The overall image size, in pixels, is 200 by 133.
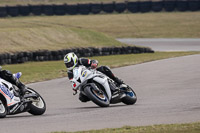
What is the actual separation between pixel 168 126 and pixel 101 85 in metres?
3.56

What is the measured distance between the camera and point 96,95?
10.9m

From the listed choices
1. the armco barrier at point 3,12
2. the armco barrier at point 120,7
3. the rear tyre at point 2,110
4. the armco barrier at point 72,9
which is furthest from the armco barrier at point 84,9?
the rear tyre at point 2,110

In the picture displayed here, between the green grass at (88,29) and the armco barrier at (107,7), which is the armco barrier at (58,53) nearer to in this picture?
the green grass at (88,29)

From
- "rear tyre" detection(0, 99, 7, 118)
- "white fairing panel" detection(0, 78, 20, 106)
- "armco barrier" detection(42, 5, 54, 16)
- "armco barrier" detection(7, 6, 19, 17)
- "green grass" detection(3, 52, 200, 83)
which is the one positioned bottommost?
"armco barrier" detection(42, 5, 54, 16)

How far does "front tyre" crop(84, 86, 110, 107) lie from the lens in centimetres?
1086

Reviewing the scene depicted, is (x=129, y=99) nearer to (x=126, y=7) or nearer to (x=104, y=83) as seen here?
(x=104, y=83)

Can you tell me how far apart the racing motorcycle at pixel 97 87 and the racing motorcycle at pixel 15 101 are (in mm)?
1109

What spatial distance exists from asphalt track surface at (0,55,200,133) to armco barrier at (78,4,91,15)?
29.7 metres

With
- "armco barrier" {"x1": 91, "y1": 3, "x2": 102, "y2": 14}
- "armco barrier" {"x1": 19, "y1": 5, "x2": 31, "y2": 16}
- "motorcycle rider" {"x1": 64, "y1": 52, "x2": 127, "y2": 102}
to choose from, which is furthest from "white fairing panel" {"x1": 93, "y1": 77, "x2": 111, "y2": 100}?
"armco barrier" {"x1": 91, "y1": 3, "x2": 102, "y2": 14}

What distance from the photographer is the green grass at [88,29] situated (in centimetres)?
2801

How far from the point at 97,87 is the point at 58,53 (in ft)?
49.9

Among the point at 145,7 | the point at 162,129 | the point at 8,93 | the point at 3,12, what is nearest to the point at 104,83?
the point at 8,93

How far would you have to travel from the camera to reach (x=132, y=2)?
168 ft

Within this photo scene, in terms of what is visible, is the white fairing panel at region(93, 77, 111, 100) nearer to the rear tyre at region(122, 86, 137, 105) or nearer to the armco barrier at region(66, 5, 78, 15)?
the rear tyre at region(122, 86, 137, 105)
